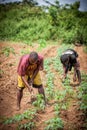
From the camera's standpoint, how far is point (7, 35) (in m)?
22.3

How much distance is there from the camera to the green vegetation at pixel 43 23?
19344 mm

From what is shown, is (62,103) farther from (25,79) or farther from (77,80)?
(77,80)

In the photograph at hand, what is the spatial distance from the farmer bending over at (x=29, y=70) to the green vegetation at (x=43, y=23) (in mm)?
10450

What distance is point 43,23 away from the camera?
21.8 m

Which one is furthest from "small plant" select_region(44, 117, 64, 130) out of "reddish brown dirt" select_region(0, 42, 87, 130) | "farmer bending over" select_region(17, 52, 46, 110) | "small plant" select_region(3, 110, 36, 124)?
"farmer bending over" select_region(17, 52, 46, 110)

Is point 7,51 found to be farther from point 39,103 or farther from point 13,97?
point 39,103

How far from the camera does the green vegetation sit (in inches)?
762

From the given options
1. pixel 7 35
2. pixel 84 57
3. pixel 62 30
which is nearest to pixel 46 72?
pixel 84 57

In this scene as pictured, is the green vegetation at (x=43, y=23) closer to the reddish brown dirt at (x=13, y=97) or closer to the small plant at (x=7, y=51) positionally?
the small plant at (x=7, y=51)

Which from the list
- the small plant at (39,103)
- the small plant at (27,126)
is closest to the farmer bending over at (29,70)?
the small plant at (39,103)

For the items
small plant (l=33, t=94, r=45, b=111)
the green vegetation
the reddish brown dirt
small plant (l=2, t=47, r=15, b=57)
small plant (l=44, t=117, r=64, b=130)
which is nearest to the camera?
small plant (l=44, t=117, r=64, b=130)

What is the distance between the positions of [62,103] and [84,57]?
671cm

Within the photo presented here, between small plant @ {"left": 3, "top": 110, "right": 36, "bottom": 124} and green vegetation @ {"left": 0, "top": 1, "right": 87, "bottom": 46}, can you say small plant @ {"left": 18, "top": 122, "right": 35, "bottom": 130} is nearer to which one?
small plant @ {"left": 3, "top": 110, "right": 36, "bottom": 124}

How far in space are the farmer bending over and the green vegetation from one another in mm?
10450
